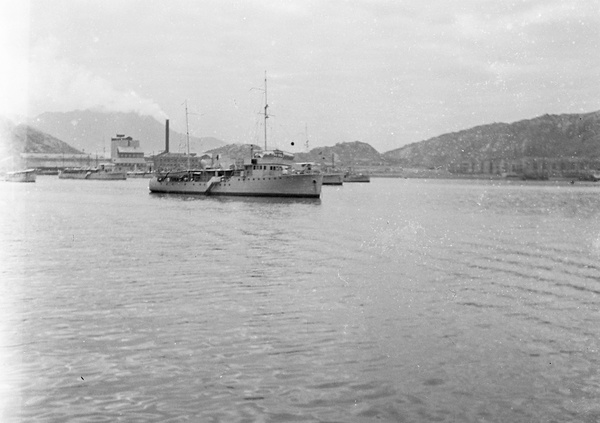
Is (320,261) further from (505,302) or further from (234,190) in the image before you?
(234,190)

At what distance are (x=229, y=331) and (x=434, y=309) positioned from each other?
5706mm

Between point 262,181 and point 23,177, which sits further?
point 23,177

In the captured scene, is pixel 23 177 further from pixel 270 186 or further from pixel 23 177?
pixel 270 186

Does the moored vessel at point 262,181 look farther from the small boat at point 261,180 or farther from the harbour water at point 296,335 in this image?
the harbour water at point 296,335

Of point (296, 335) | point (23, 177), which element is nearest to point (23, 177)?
point (23, 177)

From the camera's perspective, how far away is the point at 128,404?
9.06 metres

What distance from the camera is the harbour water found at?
927 centimetres

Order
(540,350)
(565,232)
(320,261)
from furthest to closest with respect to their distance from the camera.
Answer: (565,232) → (320,261) → (540,350)

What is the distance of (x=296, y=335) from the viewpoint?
13.1 m

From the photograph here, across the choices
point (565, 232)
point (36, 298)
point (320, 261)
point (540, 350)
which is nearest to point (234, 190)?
point (565, 232)

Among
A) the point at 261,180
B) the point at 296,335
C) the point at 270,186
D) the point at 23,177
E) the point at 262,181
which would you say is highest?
the point at 23,177

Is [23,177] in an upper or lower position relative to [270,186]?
upper

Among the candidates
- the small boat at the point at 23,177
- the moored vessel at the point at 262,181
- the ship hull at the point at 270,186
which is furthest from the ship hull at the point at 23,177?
the ship hull at the point at 270,186

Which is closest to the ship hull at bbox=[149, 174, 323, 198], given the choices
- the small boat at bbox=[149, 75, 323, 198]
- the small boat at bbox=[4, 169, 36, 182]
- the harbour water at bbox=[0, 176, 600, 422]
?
the small boat at bbox=[149, 75, 323, 198]
